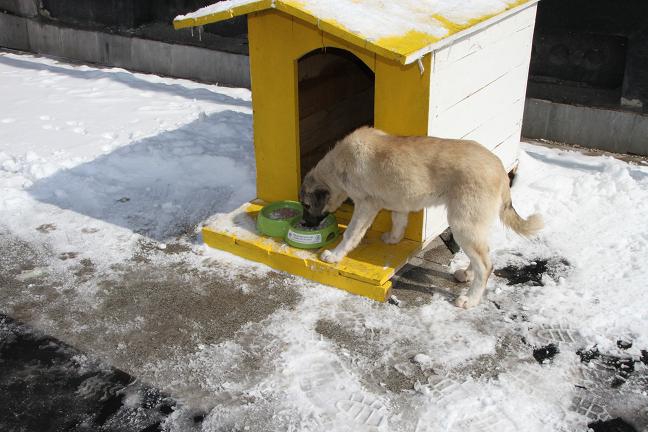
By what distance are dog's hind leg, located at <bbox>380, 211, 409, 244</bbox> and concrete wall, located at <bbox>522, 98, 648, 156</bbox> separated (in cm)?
365

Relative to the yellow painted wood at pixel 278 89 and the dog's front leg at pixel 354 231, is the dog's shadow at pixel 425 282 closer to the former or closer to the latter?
the dog's front leg at pixel 354 231

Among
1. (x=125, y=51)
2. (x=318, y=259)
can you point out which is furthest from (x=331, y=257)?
(x=125, y=51)

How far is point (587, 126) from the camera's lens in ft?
26.1

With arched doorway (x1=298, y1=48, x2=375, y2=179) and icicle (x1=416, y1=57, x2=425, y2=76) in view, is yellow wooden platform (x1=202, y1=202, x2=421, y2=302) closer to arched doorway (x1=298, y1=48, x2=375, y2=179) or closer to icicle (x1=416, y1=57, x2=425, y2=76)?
arched doorway (x1=298, y1=48, x2=375, y2=179)

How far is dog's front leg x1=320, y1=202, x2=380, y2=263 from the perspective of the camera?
5164 millimetres

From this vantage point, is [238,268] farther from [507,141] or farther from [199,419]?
[507,141]

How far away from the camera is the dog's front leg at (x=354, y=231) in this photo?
516 cm

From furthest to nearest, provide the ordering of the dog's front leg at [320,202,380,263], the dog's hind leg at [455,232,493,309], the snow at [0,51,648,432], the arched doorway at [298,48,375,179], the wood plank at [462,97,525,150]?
the arched doorway at [298,48,375,179]
the wood plank at [462,97,525,150]
the dog's front leg at [320,202,380,263]
the dog's hind leg at [455,232,493,309]
the snow at [0,51,648,432]

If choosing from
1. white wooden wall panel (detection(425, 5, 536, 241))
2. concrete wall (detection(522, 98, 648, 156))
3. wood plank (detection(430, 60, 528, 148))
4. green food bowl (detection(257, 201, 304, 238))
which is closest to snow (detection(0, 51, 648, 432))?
green food bowl (detection(257, 201, 304, 238))

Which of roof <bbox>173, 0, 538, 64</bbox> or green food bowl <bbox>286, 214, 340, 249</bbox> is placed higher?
roof <bbox>173, 0, 538, 64</bbox>

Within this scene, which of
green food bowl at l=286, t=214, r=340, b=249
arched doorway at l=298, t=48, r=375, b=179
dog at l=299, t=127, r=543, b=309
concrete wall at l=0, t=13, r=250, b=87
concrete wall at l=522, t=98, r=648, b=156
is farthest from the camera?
concrete wall at l=0, t=13, r=250, b=87

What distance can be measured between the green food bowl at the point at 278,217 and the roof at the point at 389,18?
64.2 inches

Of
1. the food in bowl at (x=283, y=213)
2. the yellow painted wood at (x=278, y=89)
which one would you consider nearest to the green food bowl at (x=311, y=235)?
the food in bowl at (x=283, y=213)

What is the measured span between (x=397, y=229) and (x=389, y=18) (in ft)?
5.45
